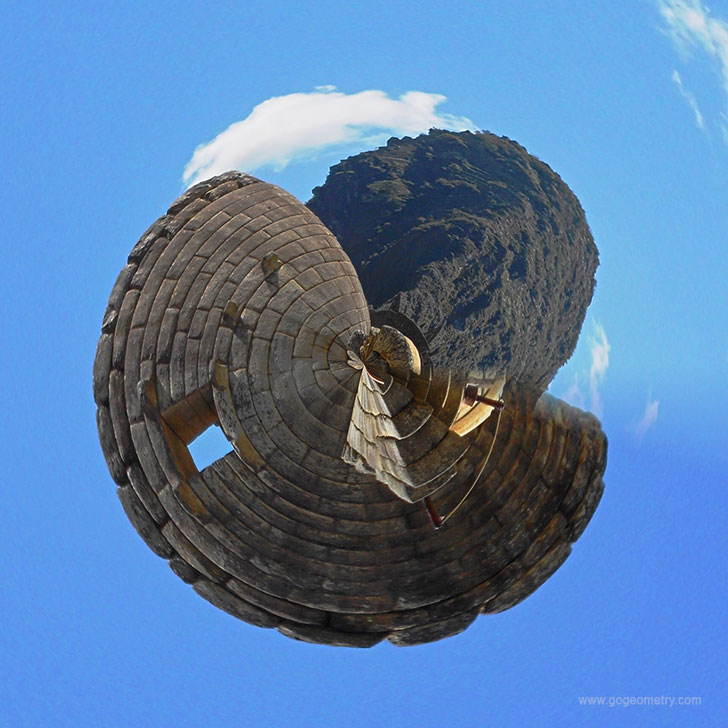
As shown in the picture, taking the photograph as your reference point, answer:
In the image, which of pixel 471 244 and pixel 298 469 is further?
pixel 471 244

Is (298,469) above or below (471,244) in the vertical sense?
below

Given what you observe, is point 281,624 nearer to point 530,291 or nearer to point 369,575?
point 369,575

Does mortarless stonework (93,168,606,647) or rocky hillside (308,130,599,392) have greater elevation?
rocky hillside (308,130,599,392)

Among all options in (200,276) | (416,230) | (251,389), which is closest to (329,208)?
(416,230)

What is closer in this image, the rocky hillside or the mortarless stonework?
the mortarless stonework

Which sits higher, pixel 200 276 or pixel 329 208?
pixel 329 208
